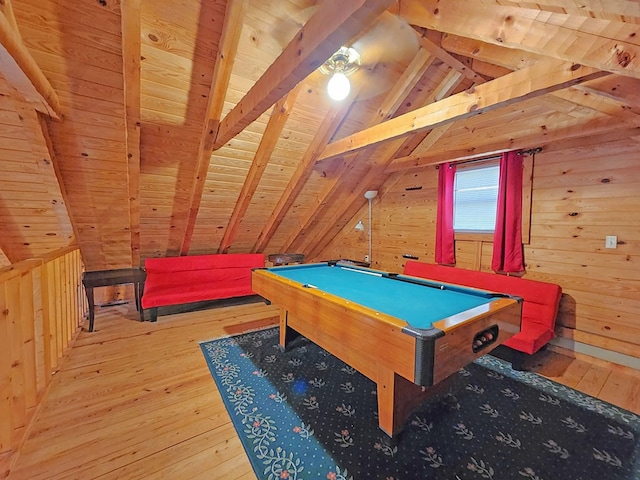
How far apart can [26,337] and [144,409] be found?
33.2 inches

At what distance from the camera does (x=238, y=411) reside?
1.83 m

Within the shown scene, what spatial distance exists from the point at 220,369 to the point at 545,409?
8.19 feet

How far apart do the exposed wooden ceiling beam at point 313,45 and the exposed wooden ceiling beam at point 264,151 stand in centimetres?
59

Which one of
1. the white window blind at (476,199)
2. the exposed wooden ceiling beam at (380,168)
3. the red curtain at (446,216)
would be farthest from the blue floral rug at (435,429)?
the exposed wooden ceiling beam at (380,168)

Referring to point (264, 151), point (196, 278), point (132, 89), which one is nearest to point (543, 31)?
point (264, 151)

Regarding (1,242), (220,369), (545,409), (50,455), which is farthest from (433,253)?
(1,242)

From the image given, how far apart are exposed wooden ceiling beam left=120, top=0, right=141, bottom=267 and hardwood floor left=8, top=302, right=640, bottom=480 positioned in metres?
1.55

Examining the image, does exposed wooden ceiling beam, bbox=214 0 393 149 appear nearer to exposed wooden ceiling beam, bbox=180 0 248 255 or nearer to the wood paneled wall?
exposed wooden ceiling beam, bbox=180 0 248 255

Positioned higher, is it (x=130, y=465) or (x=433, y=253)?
(x=433, y=253)

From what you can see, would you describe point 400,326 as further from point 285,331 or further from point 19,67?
point 19,67

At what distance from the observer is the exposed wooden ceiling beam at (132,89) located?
1.61 metres

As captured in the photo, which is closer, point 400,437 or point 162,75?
point 400,437

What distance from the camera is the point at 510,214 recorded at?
3.00m

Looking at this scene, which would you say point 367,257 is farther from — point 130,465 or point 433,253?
point 130,465
